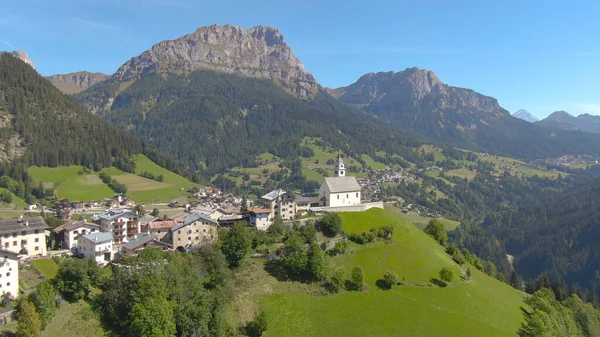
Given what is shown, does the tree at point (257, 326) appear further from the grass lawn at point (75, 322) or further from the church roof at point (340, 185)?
the church roof at point (340, 185)

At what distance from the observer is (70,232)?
74000 mm

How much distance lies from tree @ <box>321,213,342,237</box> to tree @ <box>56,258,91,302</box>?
144 ft

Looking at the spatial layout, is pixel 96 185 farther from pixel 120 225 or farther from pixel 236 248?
pixel 236 248

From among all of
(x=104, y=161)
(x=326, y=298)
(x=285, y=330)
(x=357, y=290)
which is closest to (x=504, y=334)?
(x=357, y=290)

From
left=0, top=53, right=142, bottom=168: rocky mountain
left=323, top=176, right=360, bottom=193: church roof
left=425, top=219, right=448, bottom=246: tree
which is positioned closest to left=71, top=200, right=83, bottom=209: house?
left=0, top=53, right=142, bottom=168: rocky mountain

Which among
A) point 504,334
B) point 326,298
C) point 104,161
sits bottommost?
point 504,334

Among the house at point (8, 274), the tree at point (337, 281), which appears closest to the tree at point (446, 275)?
the tree at point (337, 281)

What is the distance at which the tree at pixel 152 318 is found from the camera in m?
51.9

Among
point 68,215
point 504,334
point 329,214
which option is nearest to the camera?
point 504,334

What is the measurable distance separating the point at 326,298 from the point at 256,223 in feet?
74.1

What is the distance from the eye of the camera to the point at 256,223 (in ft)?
279

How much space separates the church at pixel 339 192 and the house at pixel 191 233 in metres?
29.7

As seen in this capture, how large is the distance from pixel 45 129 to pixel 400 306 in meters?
153

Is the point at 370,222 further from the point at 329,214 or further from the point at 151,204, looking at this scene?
the point at 151,204
